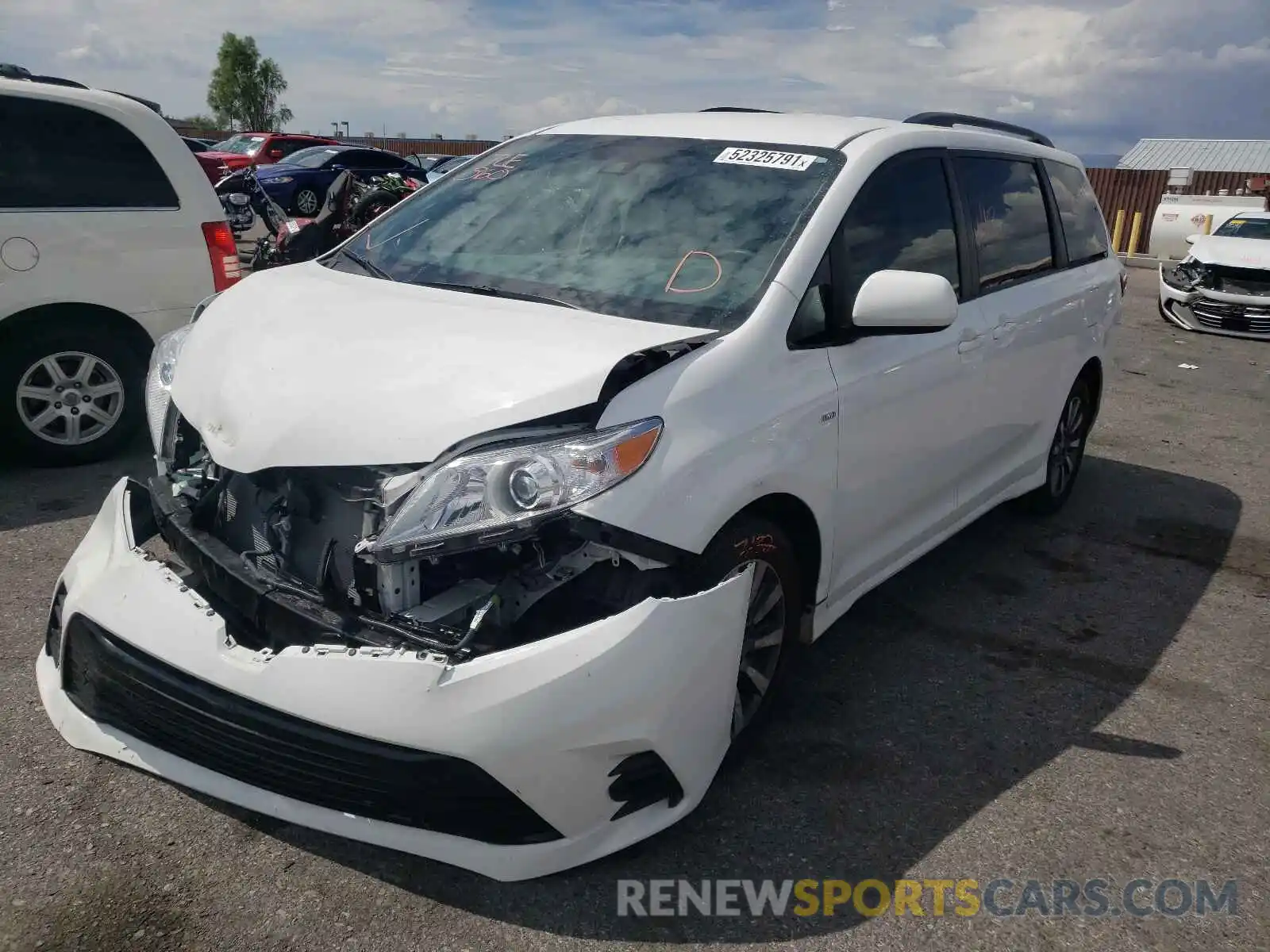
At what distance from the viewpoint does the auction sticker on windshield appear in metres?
3.30

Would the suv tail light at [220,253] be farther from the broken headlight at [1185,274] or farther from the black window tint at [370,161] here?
the black window tint at [370,161]

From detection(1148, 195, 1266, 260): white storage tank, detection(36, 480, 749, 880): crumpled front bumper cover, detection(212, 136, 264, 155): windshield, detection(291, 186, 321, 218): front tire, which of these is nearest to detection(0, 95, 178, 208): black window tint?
detection(36, 480, 749, 880): crumpled front bumper cover

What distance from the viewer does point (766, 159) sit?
3340 mm

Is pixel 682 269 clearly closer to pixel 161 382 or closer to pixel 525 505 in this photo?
pixel 525 505

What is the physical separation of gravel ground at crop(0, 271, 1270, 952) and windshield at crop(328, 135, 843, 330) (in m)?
1.38

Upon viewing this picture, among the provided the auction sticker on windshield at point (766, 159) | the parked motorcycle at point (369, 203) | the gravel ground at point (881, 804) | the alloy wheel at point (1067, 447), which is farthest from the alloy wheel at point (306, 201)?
the auction sticker on windshield at point (766, 159)

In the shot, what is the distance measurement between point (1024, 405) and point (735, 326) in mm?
2187

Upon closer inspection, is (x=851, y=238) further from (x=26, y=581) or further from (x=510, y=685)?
(x=26, y=581)

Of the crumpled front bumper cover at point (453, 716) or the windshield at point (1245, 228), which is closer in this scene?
the crumpled front bumper cover at point (453, 716)

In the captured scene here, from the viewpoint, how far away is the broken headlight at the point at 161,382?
3029mm

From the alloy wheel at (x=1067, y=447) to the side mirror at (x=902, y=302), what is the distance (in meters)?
2.39

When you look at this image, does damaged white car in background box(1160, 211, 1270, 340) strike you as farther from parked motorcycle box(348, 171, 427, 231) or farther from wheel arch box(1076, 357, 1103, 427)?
parked motorcycle box(348, 171, 427, 231)

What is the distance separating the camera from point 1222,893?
266 cm

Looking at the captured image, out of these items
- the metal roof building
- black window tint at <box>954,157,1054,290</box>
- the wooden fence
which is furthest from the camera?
the metal roof building
